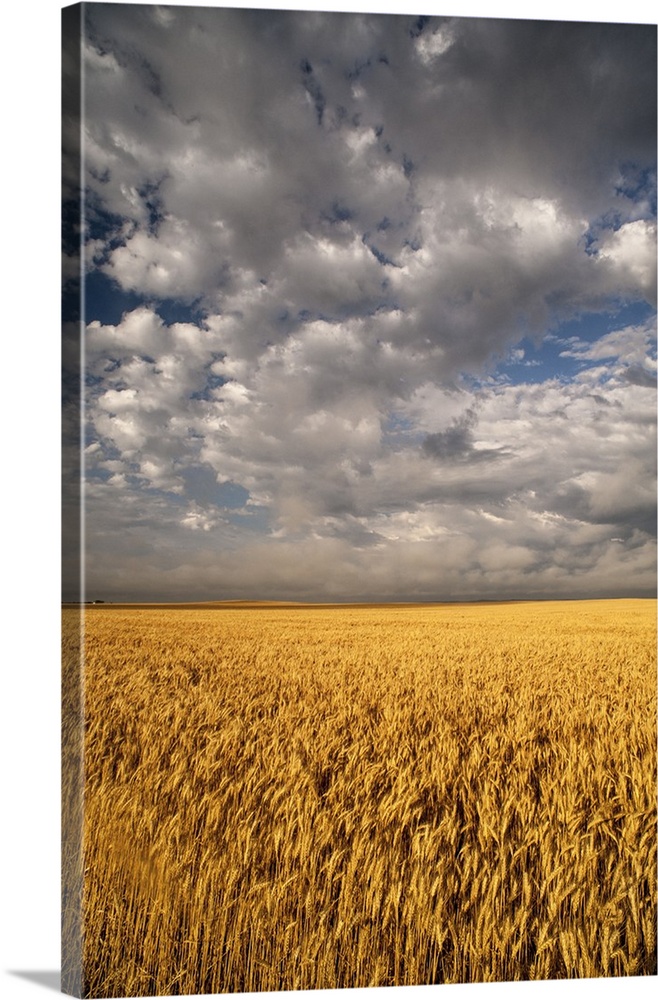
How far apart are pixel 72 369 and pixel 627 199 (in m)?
2.74

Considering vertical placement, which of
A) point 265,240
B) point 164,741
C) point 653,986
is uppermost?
point 265,240

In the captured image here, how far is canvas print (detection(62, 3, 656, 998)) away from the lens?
10.0ft

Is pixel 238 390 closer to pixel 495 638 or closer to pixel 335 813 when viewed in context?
pixel 335 813

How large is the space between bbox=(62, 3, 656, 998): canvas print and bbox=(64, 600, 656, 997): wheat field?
0.6 inches

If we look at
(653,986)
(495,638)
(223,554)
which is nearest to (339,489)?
(223,554)

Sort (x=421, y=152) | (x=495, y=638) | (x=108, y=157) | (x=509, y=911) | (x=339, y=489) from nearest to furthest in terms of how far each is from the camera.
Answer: (x=509, y=911) → (x=108, y=157) → (x=421, y=152) → (x=339, y=489) → (x=495, y=638)

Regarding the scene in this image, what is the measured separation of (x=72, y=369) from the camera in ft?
10.4

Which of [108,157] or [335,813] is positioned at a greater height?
[108,157]

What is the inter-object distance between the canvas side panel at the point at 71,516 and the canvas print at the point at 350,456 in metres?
0.01

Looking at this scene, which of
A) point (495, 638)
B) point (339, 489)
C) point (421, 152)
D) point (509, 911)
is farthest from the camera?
point (495, 638)

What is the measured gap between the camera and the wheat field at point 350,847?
3.01 metres
